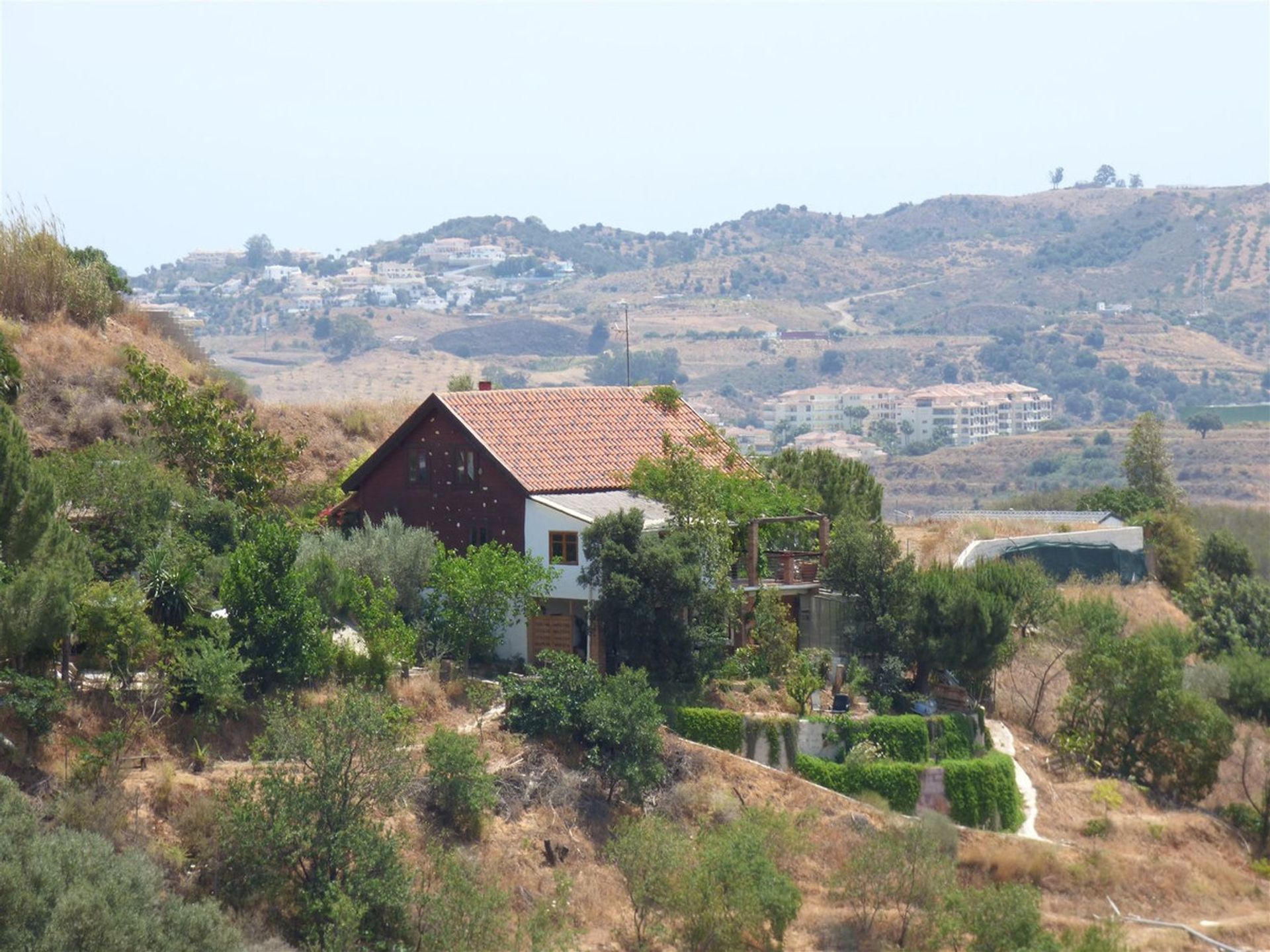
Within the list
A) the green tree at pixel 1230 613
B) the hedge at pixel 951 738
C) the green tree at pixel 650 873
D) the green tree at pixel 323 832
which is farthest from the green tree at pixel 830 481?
the green tree at pixel 323 832

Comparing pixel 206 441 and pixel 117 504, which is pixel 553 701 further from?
pixel 206 441

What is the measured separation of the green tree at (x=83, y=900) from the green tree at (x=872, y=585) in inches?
656

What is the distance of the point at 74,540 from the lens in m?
33.0

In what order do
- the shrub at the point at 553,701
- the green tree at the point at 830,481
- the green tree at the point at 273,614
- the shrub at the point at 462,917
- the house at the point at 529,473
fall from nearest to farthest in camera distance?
the shrub at the point at 462,917, the green tree at the point at 273,614, the shrub at the point at 553,701, the house at the point at 529,473, the green tree at the point at 830,481

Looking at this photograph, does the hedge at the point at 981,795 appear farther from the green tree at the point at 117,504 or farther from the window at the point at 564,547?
the green tree at the point at 117,504

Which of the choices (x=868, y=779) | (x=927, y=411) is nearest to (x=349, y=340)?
(x=927, y=411)

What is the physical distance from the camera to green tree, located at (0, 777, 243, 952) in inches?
973

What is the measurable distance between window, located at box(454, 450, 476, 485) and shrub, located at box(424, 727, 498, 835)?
10089 millimetres

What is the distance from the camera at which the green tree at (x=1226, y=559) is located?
188 feet

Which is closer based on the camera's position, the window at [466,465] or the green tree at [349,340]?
the window at [466,465]

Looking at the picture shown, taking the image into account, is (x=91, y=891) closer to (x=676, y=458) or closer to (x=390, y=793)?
(x=390, y=793)

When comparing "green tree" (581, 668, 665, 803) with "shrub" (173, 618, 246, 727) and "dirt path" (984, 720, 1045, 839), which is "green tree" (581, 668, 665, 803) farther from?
"dirt path" (984, 720, 1045, 839)

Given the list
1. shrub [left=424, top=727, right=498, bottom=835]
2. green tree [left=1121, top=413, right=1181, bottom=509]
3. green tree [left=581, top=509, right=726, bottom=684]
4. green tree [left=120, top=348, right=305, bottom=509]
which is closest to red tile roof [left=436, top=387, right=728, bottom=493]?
green tree [left=581, top=509, right=726, bottom=684]

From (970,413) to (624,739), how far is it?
467 ft
